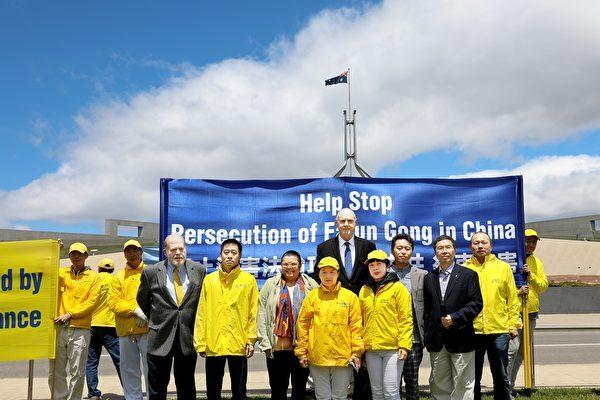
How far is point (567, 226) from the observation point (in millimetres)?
47719

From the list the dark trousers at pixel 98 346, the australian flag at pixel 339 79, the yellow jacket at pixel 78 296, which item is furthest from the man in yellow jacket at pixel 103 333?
the australian flag at pixel 339 79

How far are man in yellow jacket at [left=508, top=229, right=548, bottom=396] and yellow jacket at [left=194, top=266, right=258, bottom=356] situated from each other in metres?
3.42

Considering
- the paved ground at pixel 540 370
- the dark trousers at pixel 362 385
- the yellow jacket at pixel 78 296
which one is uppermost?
the yellow jacket at pixel 78 296

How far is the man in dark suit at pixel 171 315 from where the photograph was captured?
541 cm

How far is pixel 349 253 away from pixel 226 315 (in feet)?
4.83

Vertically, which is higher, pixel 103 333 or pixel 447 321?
pixel 447 321

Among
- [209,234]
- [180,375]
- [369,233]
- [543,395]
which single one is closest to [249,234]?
[209,234]

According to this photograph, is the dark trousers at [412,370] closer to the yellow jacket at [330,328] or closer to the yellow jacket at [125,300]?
the yellow jacket at [330,328]

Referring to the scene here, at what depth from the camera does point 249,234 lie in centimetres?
721

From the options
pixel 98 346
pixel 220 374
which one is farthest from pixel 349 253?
pixel 98 346

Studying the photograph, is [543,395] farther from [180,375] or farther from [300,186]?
[180,375]

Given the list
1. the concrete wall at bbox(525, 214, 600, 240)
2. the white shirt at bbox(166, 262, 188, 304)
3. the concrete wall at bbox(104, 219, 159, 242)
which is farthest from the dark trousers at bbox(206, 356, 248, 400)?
the concrete wall at bbox(104, 219, 159, 242)

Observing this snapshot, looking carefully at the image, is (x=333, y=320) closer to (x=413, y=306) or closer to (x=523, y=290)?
(x=413, y=306)

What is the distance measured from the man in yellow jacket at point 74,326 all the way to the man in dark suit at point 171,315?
42.3 inches
